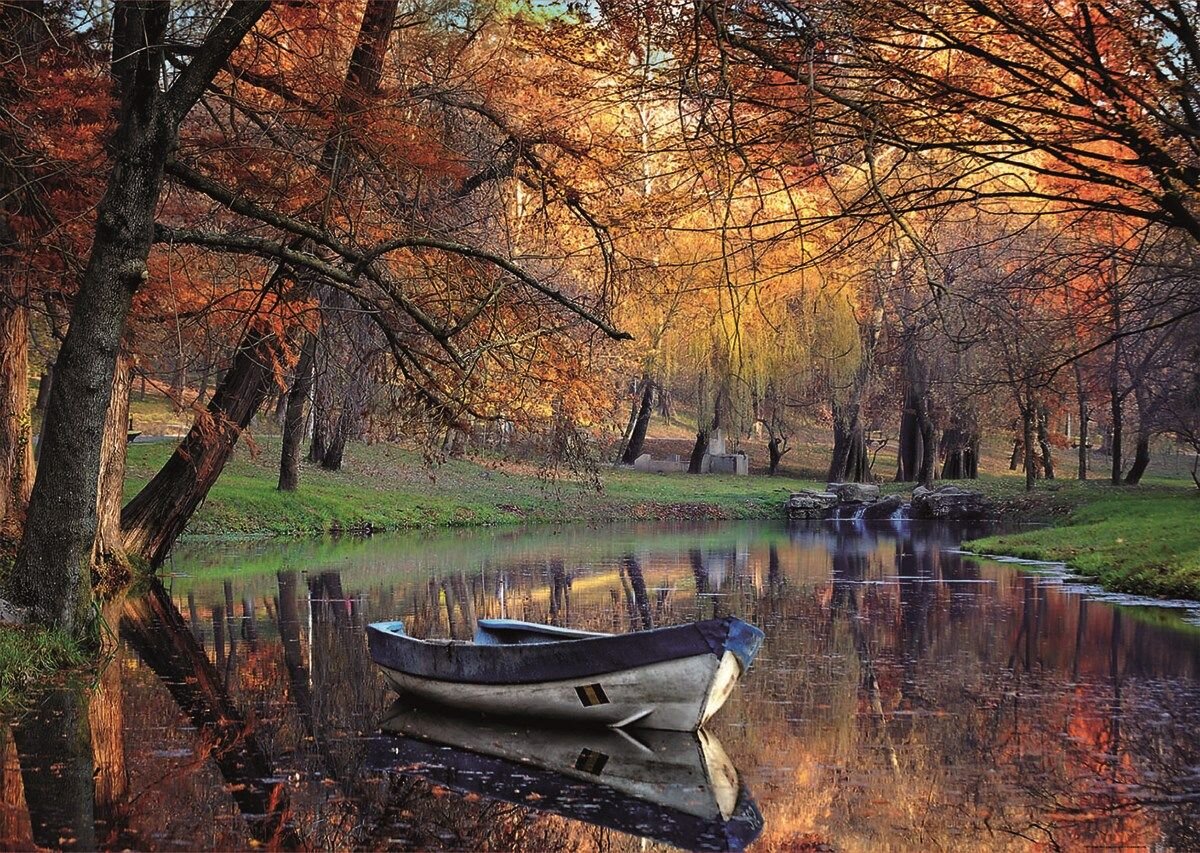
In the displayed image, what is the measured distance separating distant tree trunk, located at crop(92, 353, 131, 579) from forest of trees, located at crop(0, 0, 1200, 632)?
73 mm

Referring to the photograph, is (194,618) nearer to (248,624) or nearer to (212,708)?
(248,624)

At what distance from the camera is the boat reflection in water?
721 cm

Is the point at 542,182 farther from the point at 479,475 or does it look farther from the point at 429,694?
the point at 479,475

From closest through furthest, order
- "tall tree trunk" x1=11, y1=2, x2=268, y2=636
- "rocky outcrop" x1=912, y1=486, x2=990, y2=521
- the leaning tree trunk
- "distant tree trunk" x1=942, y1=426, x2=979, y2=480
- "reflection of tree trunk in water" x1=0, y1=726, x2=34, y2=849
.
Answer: "reflection of tree trunk in water" x1=0, y1=726, x2=34, y2=849, "tall tree trunk" x1=11, y1=2, x2=268, y2=636, the leaning tree trunk, "rocky outcrop" x1=912, y1=486, x2=990, y2=521, "distant tree trunk" x1=942, y1=426, x2=979, y2=480

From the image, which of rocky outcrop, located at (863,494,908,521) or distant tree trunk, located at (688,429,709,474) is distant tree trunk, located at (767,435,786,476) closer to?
distant tree trunk, located at (688,429,709,474)

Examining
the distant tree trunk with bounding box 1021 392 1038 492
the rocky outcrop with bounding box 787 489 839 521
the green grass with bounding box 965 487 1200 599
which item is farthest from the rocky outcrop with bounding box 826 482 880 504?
the green grass with bounding box 965 487 1200 599

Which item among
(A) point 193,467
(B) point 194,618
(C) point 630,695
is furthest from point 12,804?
(A) point 193,467

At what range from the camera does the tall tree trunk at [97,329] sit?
1098cm

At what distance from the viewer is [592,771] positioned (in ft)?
27.5

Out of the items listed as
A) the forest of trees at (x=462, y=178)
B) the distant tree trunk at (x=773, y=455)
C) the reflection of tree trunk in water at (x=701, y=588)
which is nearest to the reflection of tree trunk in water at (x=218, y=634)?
the forest of trees at (x=462, y=178)

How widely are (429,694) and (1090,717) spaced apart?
493cm

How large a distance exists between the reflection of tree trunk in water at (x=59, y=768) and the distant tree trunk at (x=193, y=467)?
7359 mm

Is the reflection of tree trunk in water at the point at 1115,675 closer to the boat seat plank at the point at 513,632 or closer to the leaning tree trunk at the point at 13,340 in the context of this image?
the boat seat plank at the point at 513,632

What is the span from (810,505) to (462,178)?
90.7 feet
